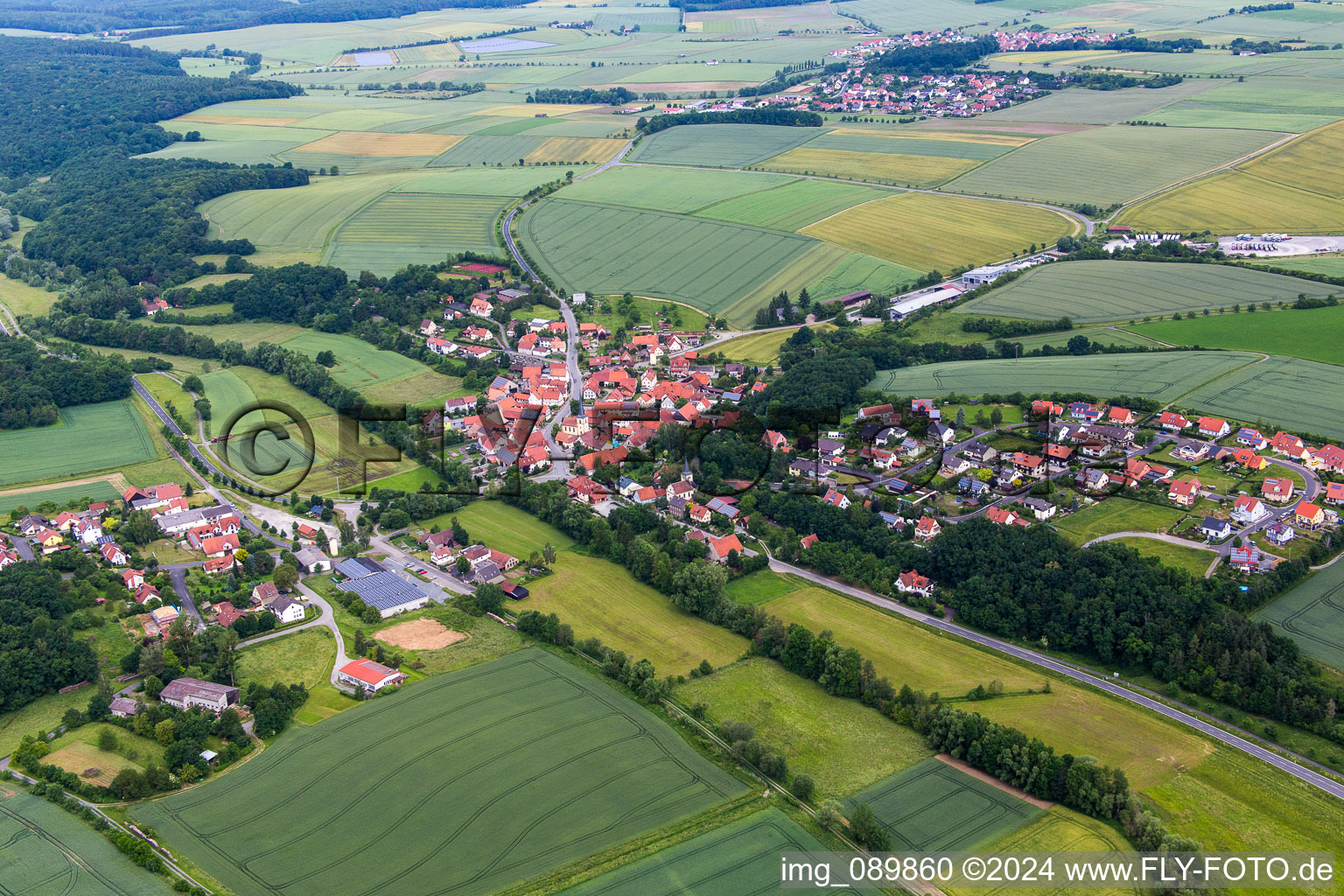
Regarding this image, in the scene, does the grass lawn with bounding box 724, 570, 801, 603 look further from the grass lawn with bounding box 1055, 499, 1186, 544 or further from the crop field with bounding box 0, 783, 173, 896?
the crop field with bounding box 0, 783, 173, 896

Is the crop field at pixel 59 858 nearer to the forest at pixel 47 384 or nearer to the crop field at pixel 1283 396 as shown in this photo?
the forest at pixel 47 384

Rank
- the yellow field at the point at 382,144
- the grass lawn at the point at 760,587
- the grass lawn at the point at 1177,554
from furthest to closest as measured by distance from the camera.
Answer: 1. the yellow field at the point at 382,144
2. the grass lawn at the point at 760,587
3. the grass lawn at the point at 1177,554

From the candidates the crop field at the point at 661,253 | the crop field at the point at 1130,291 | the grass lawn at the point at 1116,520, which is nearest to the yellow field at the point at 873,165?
the crop field at the point at 661,253

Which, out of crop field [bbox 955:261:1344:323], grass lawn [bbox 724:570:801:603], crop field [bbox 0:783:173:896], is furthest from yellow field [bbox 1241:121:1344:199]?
crop field [bbox 0:783:173:896]

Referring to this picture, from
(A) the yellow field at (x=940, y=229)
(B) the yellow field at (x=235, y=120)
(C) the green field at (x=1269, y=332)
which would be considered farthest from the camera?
(B) the yellow field at (x=235, y=120)

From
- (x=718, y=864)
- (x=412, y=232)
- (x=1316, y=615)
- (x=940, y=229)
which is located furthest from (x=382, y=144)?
(x=718, y=864)

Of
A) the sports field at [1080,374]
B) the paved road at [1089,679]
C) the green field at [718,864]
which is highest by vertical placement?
the sports field at [1080,374]
